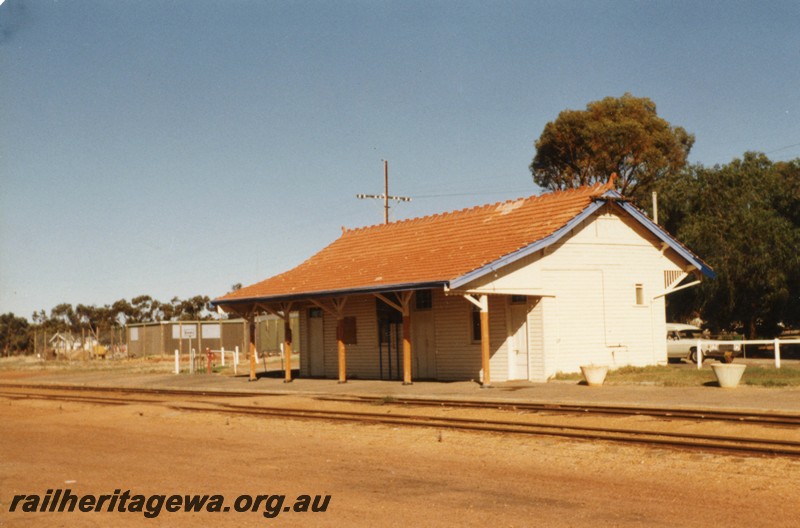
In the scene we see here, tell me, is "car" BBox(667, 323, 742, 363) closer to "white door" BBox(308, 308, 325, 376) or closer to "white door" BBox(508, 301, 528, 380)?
"white door" BBox(508, 301, 528, 380)

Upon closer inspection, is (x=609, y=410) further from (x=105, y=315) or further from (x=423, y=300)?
(x=105, y=315)

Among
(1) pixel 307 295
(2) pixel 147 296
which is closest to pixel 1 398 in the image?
(1) pixel 307 295

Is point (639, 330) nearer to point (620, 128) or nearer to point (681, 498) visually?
point (681, 498)

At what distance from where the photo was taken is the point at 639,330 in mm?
26312

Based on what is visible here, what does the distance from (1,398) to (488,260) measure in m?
15.8

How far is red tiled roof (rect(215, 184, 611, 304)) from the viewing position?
24.1 metres

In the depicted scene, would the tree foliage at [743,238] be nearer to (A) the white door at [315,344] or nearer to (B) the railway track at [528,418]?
(A) the white door at [315,344]

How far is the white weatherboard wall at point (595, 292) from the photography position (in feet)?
79.0

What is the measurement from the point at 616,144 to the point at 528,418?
38.1 metres

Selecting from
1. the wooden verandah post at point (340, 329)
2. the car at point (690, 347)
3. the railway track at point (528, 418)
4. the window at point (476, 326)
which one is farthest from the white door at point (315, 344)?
the car at point (690, 347)

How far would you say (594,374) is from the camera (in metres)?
21.7

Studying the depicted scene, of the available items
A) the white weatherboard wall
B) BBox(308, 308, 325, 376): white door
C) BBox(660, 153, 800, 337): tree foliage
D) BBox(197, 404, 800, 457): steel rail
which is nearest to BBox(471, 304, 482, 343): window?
the white weatherboard wall

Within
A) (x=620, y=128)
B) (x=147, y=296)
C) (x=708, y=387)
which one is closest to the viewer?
(x=708, y=387)

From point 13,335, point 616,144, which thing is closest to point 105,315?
point 13,335
